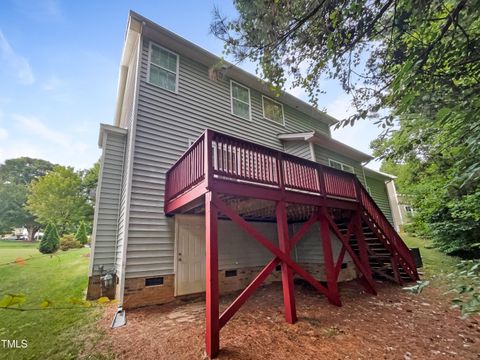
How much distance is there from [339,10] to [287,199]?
3.38 meters

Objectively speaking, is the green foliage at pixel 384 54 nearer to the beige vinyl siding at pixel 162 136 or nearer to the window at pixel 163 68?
the beige vinyl siding at pixel 162 136

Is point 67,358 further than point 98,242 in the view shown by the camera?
No

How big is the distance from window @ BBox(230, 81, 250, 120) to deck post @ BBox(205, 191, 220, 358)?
211 inches

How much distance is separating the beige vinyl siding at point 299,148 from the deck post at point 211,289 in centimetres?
612

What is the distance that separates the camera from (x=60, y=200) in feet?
71.9

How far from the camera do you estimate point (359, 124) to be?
3.24 meters

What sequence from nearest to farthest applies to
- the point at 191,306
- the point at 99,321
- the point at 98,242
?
the point at 99,321, the point at 191,306, the point at 98,242

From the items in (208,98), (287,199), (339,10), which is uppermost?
(208,98)

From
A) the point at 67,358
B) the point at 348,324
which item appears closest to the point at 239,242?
the point at 348,324

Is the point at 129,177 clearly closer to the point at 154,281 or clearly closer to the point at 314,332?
the point at 154,281

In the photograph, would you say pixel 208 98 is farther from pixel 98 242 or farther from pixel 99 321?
pixel 99 321

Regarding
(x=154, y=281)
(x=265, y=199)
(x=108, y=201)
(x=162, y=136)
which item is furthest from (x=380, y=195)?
(x=108, y=201)

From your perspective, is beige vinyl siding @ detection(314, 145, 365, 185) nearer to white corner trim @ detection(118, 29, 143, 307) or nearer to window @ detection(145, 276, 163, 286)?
white corner trim @ detection(118, 29, 143, 307)

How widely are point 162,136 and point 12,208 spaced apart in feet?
117
